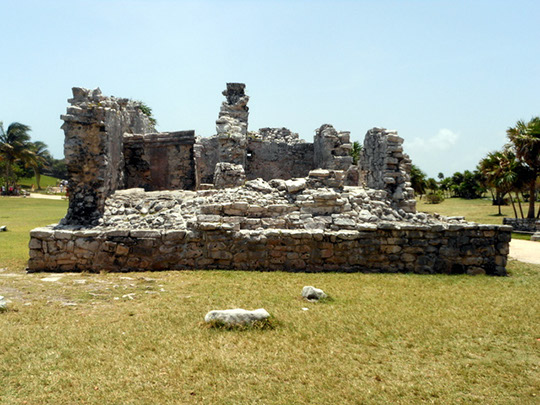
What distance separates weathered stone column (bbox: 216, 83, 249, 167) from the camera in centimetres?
1277

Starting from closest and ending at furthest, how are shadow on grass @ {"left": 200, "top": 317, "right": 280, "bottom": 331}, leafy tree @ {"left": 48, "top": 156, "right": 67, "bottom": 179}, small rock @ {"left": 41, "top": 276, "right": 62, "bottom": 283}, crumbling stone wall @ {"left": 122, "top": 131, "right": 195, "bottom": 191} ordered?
shadow on grass @ {"left": 200, "top": 317, "right": 280, "bottom": 331} < small rock @ {"left": 41, "top": 276, "right": 62, "bottom": 283} < crumbling stone wall @ {"left": 122, "top": 131, "right": 195, "bottom": 191} < leafy tree @ {"left": 48, "top": 156, "right": 67, "bottom": 179}

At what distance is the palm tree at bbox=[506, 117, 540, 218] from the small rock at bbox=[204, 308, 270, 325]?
69.9 ft

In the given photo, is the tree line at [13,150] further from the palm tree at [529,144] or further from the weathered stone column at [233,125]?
the palm tree at [529,144]

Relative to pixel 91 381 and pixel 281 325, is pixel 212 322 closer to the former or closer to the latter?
pixel 281 325

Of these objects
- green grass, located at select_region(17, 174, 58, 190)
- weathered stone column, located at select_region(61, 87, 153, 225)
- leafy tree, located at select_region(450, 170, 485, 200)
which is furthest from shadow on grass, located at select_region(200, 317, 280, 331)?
green grass, located at select_region(17, 174, 58, 190)

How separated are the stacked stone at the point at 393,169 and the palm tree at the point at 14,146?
139 ft

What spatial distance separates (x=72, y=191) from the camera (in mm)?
9234

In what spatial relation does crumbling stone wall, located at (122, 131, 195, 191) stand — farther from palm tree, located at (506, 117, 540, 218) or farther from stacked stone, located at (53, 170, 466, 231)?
palm tree, located at (506, 117, 540, 218)

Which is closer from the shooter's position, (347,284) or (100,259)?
(347,284)

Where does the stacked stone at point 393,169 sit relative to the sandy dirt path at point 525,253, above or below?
above

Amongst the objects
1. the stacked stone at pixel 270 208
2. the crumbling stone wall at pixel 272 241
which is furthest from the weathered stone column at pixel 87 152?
the crumbling stone wall at pixel 272 241

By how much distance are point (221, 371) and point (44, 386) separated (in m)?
1.51

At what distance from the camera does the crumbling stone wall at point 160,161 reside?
12.7 metres

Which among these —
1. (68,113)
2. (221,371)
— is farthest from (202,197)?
(221,371)
